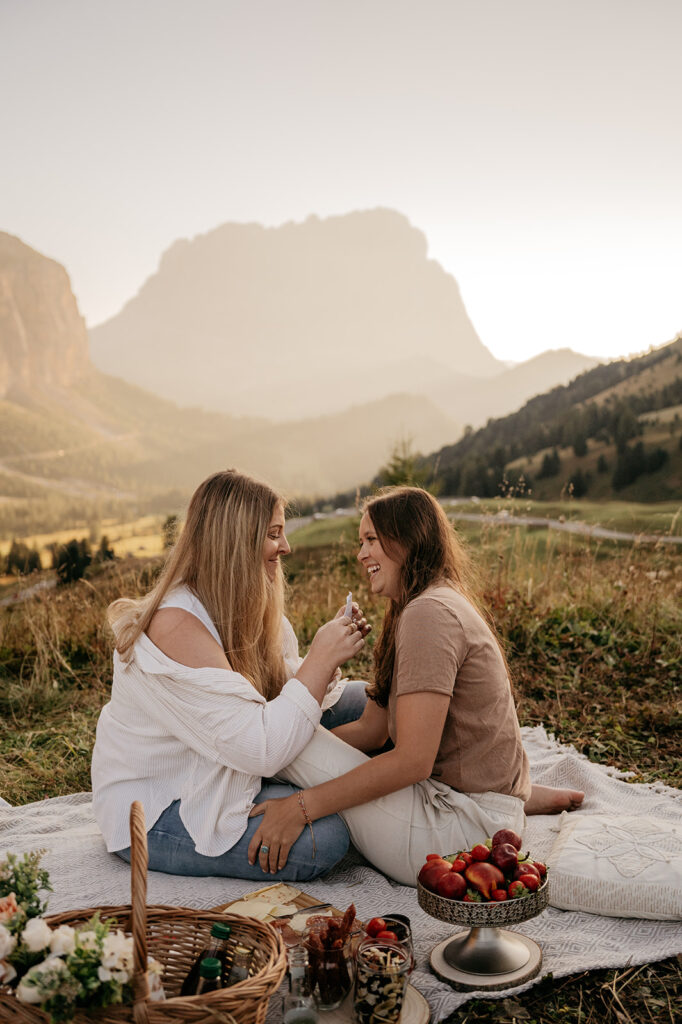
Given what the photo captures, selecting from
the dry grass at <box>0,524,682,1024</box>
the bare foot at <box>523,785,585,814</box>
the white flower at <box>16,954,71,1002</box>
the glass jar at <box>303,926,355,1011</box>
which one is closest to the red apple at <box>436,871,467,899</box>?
the glass jar at <box>303,926,355,1011</box>

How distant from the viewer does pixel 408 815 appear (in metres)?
2.69

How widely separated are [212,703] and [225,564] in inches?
18.8

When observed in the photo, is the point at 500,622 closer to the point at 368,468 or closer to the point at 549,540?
the point at 549,540

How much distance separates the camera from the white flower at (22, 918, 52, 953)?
1.63 metres

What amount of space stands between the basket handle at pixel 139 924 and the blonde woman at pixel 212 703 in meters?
0.94

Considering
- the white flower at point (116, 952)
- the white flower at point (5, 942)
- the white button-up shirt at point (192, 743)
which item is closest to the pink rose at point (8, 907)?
the white flower at point (5, 942)

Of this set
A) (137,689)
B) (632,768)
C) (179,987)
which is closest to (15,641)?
(137,689)

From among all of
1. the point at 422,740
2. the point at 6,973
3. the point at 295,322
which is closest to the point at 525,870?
the point at 422,740

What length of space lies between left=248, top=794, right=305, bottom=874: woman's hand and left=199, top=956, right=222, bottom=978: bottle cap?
0.89 m

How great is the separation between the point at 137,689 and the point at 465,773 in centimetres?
113

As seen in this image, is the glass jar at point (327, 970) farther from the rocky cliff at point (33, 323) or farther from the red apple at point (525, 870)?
the rocky cliff at point (33, 323)

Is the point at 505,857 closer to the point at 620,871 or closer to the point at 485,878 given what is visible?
the point at 485,878

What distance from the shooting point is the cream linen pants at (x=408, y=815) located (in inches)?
106

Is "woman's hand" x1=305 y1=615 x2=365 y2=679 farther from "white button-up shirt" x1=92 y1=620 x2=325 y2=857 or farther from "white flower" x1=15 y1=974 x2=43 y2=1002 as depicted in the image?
"white flower" x1=15 y1=974 x2=43 y2=1002
